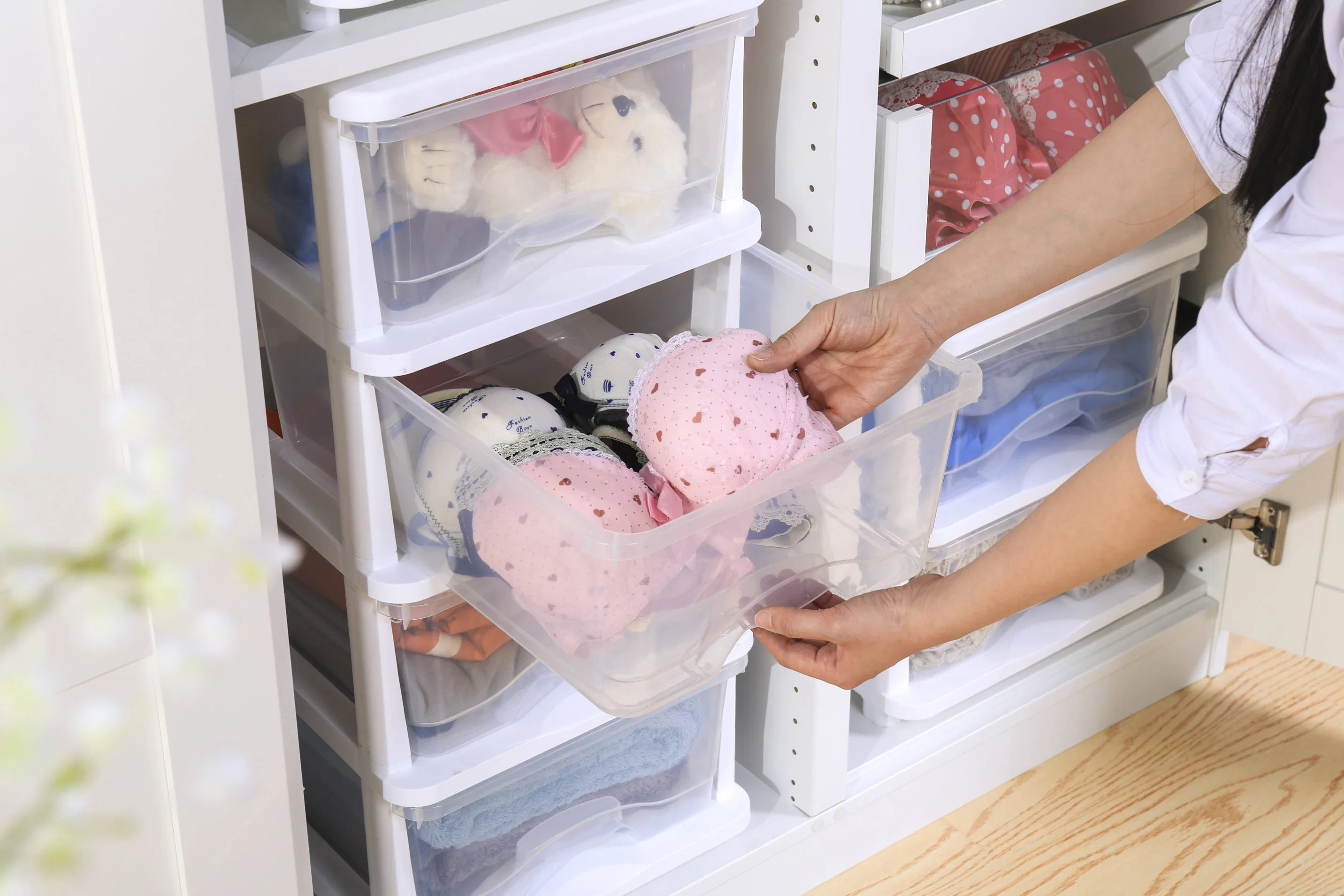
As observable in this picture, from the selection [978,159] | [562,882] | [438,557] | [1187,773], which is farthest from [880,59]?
[1187,773]

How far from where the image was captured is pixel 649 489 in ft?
2.94

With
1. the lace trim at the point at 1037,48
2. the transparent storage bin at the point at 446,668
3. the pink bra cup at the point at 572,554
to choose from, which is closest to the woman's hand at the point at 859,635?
the pink bra cup at the point at 572,554

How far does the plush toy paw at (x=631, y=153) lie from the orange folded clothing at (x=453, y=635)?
0.30 m

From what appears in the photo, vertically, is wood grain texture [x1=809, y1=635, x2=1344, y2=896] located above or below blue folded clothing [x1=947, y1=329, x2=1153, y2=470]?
below

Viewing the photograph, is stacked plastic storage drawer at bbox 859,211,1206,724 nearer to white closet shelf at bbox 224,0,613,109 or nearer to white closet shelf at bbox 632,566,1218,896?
white closet shelf at bbox 632,566,1218,896

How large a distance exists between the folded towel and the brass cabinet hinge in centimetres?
69

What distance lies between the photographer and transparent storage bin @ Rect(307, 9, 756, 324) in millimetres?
820

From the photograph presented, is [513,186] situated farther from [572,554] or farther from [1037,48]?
[1037,48]

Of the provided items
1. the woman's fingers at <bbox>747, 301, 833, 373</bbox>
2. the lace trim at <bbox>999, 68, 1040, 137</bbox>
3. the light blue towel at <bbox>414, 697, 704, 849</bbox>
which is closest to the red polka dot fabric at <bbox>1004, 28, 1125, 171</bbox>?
the lace trim at <bbox>999, 68, 1040, 137</bbox>

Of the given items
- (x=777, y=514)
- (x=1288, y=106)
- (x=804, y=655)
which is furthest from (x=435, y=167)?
(x=1288, y=106)

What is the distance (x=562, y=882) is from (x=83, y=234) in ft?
2.43

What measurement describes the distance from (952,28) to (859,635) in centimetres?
47

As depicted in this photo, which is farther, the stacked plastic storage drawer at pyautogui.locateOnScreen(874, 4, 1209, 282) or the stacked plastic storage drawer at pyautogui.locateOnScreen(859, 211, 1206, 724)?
the stacked plastic storage drawer at pyautogui.locateOnScreen(859, 211, 1206, 724)

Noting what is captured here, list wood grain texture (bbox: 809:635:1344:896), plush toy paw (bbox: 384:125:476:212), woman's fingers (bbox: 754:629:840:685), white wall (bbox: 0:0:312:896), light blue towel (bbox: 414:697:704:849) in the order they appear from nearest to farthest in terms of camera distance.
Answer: white wall (bbox: 0:0:312:896) → plush toy paw (bbox: 384:125:476:212) → woman's fingers (bbox: 754:629:840:685) → light blue towel (bbox: 414:697:704:849) → wood grain texture (bbox: 809:635:1344:896)
